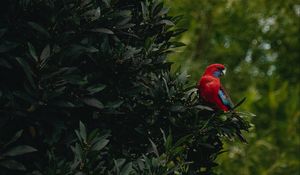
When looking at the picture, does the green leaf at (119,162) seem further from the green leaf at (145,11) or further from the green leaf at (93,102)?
the green leaf at (145,11)

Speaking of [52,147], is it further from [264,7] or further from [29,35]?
[264,7]

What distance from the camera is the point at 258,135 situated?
625 inches

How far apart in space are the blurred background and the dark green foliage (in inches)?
382

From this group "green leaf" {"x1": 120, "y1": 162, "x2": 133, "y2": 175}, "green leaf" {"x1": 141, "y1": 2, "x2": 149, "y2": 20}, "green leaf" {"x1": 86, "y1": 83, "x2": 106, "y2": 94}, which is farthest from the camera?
"green leaf" {"x1": 141, "y1": 2, "x2": 149, "y2": 20}

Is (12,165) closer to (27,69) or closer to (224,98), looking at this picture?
(27,69)

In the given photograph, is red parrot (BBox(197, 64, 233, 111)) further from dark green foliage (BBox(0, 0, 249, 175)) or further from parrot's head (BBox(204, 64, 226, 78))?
dark green foliage (BBox(0, 0, 249, 175))

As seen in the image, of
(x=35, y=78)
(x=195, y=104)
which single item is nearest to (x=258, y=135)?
(x=195, y=104)

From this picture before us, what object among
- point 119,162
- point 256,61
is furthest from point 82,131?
point 256,61

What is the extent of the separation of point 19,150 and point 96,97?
677 millimetres

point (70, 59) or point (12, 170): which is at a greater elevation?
point (70, 59)

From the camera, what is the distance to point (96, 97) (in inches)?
171

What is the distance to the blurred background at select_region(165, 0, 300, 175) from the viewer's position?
50.9ft

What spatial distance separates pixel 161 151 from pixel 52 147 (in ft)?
2.57

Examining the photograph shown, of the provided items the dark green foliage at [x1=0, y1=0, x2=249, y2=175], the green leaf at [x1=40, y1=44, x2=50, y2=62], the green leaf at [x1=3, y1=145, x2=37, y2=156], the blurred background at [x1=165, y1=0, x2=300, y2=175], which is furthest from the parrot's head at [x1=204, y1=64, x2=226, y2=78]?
the blurred background at [x1=165, y1=0, x2=300, y2=175]
